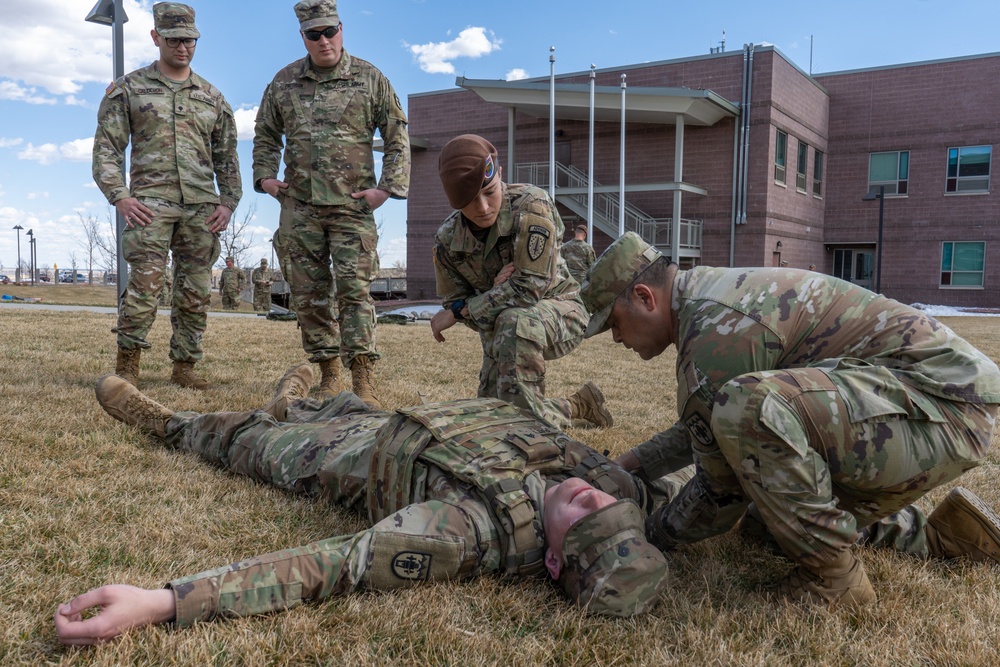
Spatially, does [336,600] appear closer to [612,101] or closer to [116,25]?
[116,25]

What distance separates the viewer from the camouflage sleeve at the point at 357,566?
81.2 inches

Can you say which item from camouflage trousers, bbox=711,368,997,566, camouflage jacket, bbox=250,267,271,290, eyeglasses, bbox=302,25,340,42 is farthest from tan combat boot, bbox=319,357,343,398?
camouflage jacket, bbox=250,267,271,290

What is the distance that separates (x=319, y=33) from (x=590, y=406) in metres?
3.04

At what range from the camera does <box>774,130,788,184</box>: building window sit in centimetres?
2273

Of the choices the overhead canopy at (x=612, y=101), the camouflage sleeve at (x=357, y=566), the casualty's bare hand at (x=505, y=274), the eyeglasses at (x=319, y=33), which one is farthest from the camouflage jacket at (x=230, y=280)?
the camouflage sleeve at (x=357, y=566)

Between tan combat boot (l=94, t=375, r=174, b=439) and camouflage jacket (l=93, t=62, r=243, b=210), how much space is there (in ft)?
6.18

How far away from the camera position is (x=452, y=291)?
4426 millimetres

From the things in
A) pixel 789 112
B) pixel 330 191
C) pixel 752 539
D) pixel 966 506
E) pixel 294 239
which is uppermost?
pixel 789 112

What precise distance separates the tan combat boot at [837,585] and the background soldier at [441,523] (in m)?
0.49

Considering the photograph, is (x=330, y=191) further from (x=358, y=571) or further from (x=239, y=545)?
(x=358, y=571)

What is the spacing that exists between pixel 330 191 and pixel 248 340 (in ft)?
15.7

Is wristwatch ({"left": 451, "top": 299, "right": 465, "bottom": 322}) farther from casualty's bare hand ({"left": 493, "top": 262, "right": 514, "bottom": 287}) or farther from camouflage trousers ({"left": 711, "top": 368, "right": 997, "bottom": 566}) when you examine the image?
camouflage trousers ({"left": 711, "top": 368, "right": 997, "bottom": 566})

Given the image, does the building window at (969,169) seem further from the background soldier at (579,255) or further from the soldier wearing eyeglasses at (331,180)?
the soldier wearing eyeglasses at (331,180)

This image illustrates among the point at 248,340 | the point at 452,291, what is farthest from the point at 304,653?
the point at 248,340
